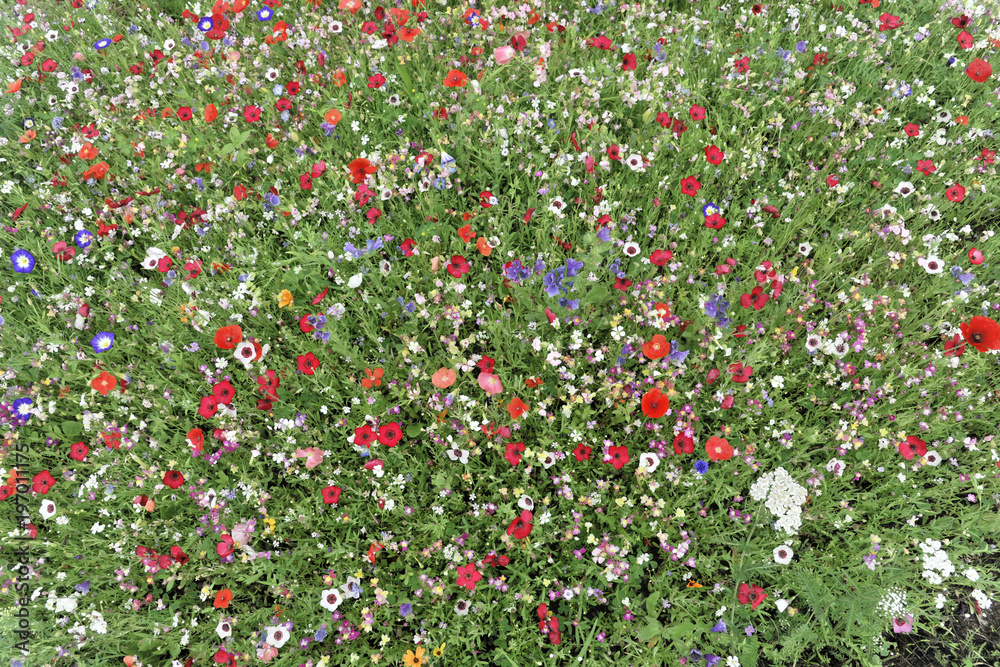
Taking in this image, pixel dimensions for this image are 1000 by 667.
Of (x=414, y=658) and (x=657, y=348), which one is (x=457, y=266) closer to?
(x=657, y=348)

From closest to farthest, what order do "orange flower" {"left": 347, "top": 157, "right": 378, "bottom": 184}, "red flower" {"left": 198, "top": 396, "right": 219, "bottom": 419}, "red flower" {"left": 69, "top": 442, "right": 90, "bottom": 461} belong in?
"red flower" {"left": 198, "top": 396, "right": 219, "bottom": 419}, "red flower" {"left": 69, "top": 442, "right": 90, "bottom": 461}, "orange flower" {"left": 347, "top": 157, "right": 378, "bottom": 184}

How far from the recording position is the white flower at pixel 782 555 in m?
2.66

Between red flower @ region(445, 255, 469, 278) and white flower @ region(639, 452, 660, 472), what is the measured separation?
1.64 metres

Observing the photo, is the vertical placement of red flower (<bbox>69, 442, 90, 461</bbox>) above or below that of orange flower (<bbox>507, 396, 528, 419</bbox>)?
above

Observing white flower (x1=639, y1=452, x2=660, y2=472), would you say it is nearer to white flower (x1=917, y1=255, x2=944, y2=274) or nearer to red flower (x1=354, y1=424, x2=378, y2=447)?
red flower (x1=354, y1=424, x2=378, y2=447)

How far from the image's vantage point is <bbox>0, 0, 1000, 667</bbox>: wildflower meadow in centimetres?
280

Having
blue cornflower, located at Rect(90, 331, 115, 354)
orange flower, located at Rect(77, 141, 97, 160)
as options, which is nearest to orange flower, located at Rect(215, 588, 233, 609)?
blue cornflower, located at Rect(90, 331, 115, 354)

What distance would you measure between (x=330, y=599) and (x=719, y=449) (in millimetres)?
2324

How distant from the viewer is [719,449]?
9.18 ft

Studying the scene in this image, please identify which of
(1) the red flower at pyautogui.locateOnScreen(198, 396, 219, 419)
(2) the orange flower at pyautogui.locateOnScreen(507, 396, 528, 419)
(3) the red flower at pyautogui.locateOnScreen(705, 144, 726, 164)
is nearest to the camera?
(2) the orange flower at pyautogui.locateOnScreen(507, 396, 528, 419)

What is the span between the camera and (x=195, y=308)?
3.40 m

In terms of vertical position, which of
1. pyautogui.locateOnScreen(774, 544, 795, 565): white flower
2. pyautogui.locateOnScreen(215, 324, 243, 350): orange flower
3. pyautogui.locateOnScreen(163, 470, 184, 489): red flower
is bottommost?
pyautogui.locateOnScreen(774, 544, 795, 565): white flower

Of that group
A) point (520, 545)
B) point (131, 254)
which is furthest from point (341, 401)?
point (131, 254)

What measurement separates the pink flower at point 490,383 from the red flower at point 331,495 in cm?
107
